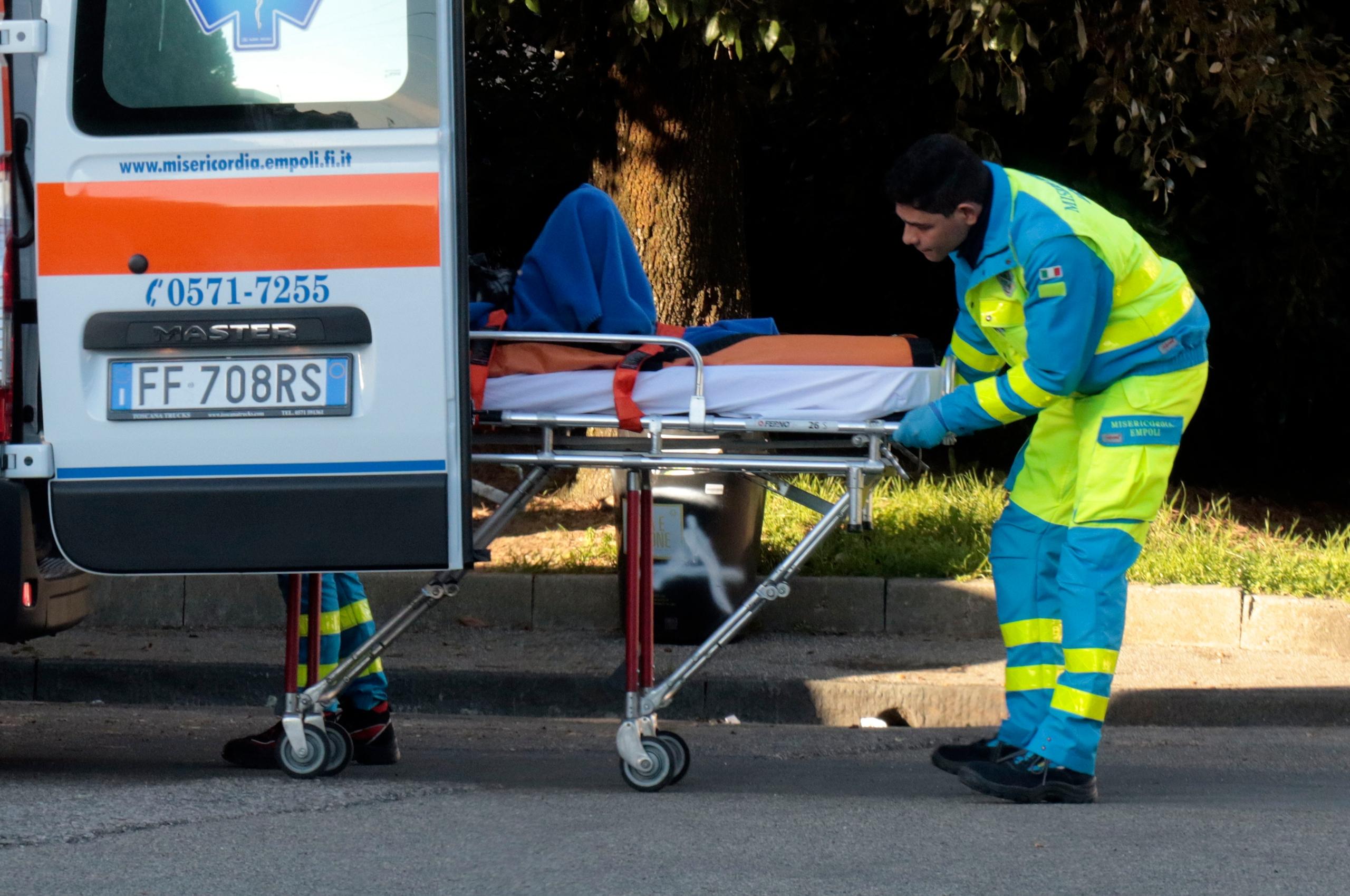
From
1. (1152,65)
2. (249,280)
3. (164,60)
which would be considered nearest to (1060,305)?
(249,280)

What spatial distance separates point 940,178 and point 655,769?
5.86 feet

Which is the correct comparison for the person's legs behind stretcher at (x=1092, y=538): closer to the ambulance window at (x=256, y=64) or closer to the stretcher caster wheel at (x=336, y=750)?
the stretcher caster wheel at (x=336, y=750)

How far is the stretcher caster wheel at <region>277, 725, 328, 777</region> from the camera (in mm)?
4480

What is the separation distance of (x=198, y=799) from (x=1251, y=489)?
31.0ft

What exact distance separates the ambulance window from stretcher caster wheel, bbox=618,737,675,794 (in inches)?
70.0

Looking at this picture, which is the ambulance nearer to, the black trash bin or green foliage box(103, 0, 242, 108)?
green foliage box(103, 0, 242, 108)

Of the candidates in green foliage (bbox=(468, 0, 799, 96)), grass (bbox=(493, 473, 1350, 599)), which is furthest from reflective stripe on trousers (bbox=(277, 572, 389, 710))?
green foliage (bbox=(468, 0, 799, 96))

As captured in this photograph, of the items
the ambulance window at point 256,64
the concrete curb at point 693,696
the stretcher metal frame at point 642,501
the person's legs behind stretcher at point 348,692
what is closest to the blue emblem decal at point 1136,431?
the stretcher metal frame at point 642,501

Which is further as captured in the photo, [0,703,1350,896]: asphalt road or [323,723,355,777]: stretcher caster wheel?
[323,723,355,777]: stretcher caster wheel

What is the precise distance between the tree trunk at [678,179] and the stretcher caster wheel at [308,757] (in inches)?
179

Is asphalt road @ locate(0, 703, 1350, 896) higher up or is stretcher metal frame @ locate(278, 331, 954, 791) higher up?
stretcher metal frame @ locate(278, 331, 954, 791)

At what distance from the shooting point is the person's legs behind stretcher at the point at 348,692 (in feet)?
15.8

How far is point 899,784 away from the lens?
15.9 ft

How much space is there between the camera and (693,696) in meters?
6.39
